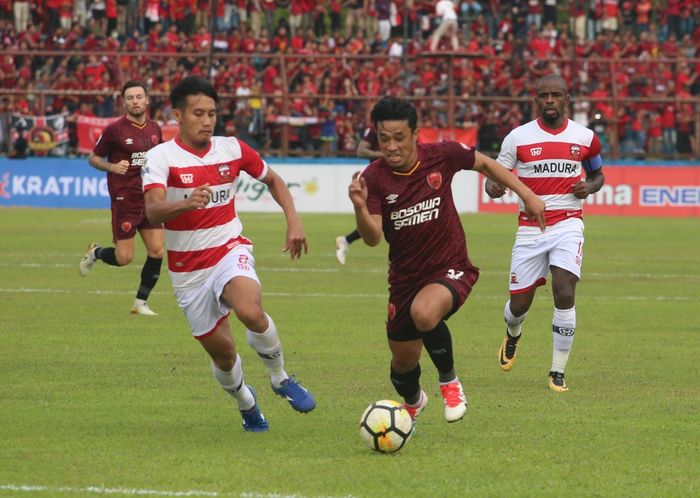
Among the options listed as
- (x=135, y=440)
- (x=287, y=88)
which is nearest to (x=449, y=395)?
(x=135, y=440)

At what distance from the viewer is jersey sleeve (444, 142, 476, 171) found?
8375mm

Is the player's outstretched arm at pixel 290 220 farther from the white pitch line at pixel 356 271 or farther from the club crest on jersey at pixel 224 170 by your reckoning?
the white pitch line at pixel 356 271

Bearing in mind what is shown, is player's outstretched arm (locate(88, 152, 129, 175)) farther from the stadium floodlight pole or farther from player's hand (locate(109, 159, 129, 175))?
the stadium floodlight pole

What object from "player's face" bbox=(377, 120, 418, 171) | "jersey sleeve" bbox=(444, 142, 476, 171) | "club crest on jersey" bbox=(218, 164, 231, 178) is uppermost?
"player's face" bbox=(377, 120, 418, 171)

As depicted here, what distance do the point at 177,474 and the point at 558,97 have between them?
524cm

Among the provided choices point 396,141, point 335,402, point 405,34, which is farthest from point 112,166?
point 405,34

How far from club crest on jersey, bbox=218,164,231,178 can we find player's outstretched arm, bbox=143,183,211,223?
191 mm

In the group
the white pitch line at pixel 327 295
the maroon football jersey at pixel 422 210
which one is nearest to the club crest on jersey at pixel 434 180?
the maroon football jersey at pixel 422 210

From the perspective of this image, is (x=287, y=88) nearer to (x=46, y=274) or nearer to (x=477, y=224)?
(x=477, y=224)

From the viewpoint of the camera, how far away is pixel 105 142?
49.9 feet

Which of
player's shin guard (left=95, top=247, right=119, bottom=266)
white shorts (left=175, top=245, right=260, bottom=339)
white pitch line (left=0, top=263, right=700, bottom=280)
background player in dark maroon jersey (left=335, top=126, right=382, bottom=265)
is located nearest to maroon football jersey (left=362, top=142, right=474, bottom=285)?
white shorts (left=175, top=245, right=260, bottom=339)

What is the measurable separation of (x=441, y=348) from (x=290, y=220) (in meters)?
1.19

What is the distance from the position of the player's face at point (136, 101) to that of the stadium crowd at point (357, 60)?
1995cm

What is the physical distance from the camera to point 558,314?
1070cm
